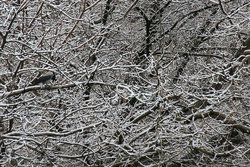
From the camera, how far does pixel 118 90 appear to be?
5.36 m

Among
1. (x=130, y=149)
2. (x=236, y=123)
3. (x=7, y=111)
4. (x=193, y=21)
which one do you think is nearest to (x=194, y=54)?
(x=193, y=21)

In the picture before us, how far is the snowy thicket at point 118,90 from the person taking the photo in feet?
16.6

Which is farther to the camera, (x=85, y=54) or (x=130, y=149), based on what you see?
(x=85, y=54)

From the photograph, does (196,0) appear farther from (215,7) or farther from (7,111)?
(7,111)

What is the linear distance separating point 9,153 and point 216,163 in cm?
351

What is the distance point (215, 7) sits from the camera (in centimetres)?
757

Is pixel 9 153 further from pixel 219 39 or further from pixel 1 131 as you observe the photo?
pixel 219 39

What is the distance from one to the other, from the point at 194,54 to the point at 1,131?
420cm

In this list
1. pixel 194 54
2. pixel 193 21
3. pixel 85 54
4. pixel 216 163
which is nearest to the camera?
pixel 216 163

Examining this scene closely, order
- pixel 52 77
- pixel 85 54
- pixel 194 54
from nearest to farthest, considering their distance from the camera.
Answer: pixel 52 77 → pixel 85 54 → pixel 194 54

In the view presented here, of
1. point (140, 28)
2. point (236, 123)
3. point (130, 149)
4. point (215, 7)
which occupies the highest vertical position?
point (215, 7)

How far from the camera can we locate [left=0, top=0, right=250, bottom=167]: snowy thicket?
505 cm

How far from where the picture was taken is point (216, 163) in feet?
20.7

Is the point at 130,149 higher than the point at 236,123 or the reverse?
the reverse
